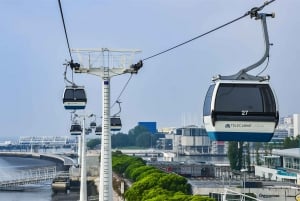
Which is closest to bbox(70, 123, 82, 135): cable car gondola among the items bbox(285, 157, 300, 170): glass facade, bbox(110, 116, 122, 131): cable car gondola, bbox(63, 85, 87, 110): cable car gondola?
bbox(110, 116, 122, 131): cable car gondola

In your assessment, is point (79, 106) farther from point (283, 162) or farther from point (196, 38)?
point (283, 162)

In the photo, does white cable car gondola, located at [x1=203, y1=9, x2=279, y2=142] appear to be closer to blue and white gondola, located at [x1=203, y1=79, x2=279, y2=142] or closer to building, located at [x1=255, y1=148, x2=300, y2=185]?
blue and white gondola, located at [x1=203, y1=79, x2=279, y2=142]

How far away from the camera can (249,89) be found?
857cm

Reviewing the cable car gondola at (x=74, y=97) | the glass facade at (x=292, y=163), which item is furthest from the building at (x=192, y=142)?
the cable car gondola at (x=74, y=97)

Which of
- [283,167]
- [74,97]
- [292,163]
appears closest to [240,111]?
[74,97]

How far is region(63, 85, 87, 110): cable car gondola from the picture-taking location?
17.9m

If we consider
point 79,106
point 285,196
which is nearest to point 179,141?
point 285,196

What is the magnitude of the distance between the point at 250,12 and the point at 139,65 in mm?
5791

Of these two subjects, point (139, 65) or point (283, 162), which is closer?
point (139, 65)

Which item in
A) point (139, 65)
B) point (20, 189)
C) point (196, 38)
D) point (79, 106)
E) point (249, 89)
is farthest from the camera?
point (20, 189)

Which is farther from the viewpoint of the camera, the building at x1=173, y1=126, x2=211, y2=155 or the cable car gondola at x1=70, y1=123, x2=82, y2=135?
the building at x1=173, y1=126, x2=211, y2=155

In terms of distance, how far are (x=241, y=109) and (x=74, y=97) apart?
9.78m

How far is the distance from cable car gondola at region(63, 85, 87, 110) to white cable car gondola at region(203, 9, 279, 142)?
9379 millimetres

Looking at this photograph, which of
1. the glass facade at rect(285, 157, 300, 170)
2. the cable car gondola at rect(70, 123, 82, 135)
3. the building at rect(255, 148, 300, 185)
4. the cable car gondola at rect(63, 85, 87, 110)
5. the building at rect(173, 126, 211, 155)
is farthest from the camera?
the building at rect(173, 126, 211, 155)
